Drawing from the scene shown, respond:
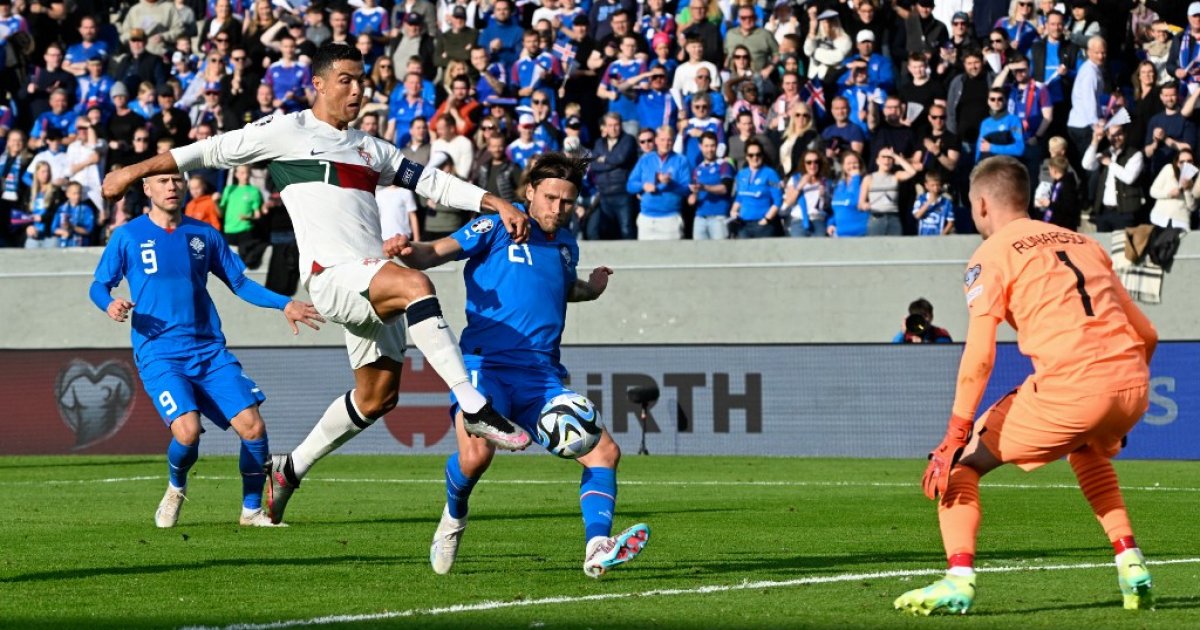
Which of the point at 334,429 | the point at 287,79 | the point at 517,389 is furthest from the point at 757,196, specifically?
the point at 517,389

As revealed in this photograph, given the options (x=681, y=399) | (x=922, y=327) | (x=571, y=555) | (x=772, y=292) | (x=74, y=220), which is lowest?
(x=681, y=399)

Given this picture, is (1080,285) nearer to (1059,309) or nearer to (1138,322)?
(1059,309)

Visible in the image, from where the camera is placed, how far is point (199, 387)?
38.7ft

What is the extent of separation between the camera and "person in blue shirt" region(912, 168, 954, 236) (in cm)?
2098

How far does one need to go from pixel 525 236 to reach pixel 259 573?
85.4 inches

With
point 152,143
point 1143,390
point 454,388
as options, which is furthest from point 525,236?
point 152,143

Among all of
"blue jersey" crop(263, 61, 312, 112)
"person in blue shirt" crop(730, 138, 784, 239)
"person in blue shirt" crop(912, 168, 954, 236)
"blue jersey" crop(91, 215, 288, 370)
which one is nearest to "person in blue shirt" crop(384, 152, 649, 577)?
"blue jersey" crop(91, 215, 288, 370)

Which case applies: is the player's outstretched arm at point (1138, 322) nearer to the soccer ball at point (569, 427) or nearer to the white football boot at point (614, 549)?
the white football boot at point (614, 549)

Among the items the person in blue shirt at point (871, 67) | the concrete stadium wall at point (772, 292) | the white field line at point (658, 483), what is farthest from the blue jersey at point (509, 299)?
the person in blue shirt at point (871, 67)

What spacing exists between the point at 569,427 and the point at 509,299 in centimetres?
79

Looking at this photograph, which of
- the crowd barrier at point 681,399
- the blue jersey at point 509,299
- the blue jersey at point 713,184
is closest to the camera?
the blue jersey at point 509,299

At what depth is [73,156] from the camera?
24.4 metres

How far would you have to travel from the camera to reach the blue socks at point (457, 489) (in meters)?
8.55

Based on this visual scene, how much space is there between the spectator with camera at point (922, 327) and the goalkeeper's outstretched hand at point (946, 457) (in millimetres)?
12983
